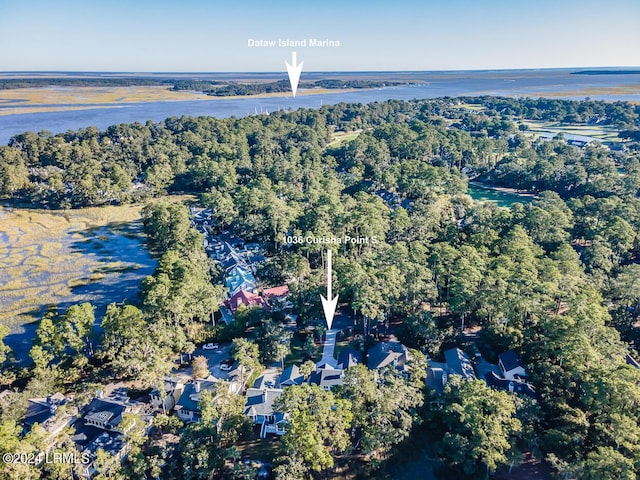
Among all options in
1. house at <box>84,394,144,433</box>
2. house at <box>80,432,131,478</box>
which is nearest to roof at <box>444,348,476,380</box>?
house at <box>84,394,144,433</box>

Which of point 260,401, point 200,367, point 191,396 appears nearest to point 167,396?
point 191,396

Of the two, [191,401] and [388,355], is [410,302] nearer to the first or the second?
[388,355]

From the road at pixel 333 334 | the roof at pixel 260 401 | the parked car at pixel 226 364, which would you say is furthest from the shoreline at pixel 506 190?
the roof at pixel 260 401

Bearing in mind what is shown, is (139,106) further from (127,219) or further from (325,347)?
(325,347)

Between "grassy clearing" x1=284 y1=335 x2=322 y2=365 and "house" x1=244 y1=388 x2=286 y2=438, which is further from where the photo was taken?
"grassy clearing" x1=284 y1=335 x2=322 y2=365

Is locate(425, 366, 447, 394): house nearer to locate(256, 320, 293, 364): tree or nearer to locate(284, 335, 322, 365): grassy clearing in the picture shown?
locate(284, 335, 322, 365): grassy clearing

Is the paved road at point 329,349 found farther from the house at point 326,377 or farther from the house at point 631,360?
the house at point 631,360
